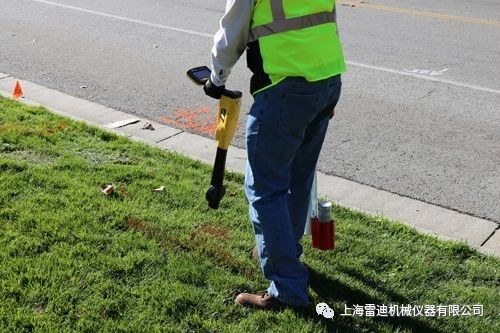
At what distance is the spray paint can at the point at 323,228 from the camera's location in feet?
12.7

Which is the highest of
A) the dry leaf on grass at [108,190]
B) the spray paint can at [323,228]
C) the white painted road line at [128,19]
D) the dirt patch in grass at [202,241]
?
the spray paint can at [323,228]

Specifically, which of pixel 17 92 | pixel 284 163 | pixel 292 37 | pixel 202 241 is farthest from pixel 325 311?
pixel 17 92

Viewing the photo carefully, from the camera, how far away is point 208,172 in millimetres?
5234

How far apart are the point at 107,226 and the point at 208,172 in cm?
119

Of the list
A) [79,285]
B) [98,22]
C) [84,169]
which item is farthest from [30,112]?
[98,22]

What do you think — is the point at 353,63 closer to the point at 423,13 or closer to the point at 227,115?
the point at 423,13

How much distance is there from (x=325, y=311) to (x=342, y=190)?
1832 mm

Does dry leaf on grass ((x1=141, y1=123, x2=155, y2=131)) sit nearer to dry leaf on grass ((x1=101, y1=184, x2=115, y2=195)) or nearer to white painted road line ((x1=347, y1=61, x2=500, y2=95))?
dry leaf on grass ((x1=101, y1=184, x2=115, y2=195))

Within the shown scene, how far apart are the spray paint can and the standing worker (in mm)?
365

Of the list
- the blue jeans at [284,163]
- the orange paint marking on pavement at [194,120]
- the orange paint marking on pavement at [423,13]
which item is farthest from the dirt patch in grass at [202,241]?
the orange paint marking on pavement at [423,13]

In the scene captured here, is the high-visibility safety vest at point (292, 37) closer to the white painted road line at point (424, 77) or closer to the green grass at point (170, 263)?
the green grass at point (170, 263)

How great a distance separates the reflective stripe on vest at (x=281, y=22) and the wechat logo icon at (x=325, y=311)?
51.6 inches

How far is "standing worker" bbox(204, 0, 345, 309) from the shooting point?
10.2 ft

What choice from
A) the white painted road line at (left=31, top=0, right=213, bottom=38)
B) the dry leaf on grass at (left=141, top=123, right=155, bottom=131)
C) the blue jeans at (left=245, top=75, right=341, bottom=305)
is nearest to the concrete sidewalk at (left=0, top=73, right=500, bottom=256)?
the dry leaf on grass at (left=141, top=123, right=155, bottom=131)
